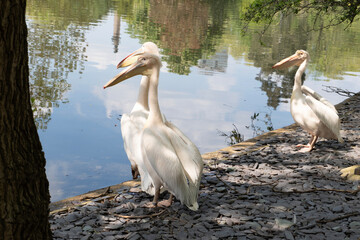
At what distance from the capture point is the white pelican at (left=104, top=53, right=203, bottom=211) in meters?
3.19

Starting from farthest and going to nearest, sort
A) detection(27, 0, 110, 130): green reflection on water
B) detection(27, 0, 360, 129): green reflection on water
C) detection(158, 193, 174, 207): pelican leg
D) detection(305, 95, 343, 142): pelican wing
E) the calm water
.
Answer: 1. detection(27, 0, 360, 129): green reflection on water
2. detection(27, 0, 110, 130): green reflection on water
3. the calm water
4. detection(305, 95, 343, 142): pelican wing
5. detection(158, 193, 174, 207): pelican leg

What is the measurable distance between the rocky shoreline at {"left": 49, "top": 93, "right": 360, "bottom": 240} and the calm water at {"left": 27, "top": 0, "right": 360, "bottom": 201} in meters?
1.57

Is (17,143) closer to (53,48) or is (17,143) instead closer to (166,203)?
(166,203)

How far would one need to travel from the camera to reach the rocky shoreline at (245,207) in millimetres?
2893

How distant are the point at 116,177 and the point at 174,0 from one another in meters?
28.7

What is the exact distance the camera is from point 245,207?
3295 millimetres

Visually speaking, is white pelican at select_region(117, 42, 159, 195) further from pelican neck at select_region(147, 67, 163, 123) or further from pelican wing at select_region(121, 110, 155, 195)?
pelican neck at select_region(147, 67, 163, 123)

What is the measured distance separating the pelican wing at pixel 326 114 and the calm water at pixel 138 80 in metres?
2.00

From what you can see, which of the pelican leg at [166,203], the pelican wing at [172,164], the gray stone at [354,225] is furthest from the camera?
the pelican leg at [166,203]

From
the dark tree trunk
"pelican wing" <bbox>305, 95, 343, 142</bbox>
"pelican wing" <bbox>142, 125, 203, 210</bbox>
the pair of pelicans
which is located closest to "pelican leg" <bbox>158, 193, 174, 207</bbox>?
the pair of pelicans

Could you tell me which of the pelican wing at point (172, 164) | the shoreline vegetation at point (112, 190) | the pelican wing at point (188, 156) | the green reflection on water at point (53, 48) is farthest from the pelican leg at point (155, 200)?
the green reflection on water at point (53, 48)

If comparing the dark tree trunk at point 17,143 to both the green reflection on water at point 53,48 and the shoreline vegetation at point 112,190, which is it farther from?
the shoreline vegetation at point 112,190

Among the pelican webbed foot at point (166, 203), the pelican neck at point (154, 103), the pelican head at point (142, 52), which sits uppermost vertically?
the pelican head at point (142, 52)

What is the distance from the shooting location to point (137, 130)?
388 centimetres
